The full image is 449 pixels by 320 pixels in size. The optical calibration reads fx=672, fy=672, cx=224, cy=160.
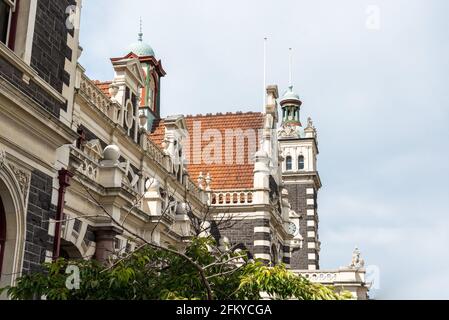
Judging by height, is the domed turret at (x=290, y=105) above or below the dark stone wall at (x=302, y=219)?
above

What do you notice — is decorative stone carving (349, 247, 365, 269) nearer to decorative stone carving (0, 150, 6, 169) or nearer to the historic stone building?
the historic stone building

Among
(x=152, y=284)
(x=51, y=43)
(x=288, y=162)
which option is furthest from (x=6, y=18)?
(x=288, y=162)

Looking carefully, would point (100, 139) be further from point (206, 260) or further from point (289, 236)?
point (289, 236)

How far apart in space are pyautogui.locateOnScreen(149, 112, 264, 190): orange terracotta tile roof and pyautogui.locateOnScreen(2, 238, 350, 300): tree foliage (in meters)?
24.4

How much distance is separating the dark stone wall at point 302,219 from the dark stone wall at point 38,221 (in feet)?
125

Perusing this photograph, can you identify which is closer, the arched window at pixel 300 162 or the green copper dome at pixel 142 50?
the green copper dome at pixel 142 50

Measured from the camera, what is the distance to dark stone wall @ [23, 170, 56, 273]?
12125mm

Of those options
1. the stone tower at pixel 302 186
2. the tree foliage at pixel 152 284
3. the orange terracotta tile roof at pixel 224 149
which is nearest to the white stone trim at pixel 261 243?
the orange terracotta tile roof at pixel 224 149

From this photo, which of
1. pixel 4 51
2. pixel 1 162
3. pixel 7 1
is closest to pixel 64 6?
pixel 7 1

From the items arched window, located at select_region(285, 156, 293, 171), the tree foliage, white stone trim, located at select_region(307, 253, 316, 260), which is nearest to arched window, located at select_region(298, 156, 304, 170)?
arched window, located at select_region(285, 156, 293, 171)

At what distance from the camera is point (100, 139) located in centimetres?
2150

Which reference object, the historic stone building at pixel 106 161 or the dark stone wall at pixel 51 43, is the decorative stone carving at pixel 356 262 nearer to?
the historic stone building at pixel 106 161

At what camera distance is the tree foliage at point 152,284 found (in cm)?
895
